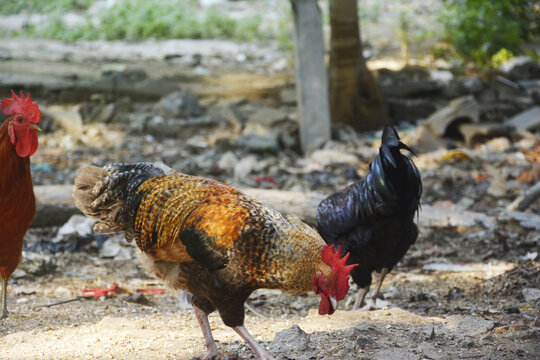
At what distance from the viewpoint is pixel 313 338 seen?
407 cm

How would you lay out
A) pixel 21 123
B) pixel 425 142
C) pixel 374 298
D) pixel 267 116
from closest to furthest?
pixel 21 123 → pixel 374 298 → pixel 425 142 → pixel 267 116

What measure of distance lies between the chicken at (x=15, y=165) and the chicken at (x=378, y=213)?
8.03 ft

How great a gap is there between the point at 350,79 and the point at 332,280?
791cm

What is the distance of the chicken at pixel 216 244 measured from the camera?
357cm

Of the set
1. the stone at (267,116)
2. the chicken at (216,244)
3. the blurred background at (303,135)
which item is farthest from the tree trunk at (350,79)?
the chicken at (216,244)

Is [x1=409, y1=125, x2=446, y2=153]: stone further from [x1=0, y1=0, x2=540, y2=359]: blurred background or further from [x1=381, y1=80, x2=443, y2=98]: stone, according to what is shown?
[x1=381, y1=80, x2=443, y2=98]: stone

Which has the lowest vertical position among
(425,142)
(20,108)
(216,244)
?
(425,142)

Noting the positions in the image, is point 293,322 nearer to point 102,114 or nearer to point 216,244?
point 216,244

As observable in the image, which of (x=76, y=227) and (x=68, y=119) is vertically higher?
(x=68, y=119)

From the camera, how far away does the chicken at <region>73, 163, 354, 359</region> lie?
357cm

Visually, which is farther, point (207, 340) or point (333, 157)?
point (333, 157)

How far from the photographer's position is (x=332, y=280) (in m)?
3.52

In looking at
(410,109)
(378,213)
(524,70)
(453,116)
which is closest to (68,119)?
(410,109)

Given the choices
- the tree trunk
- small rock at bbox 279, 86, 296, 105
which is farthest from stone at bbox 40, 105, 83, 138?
the tree trunk
